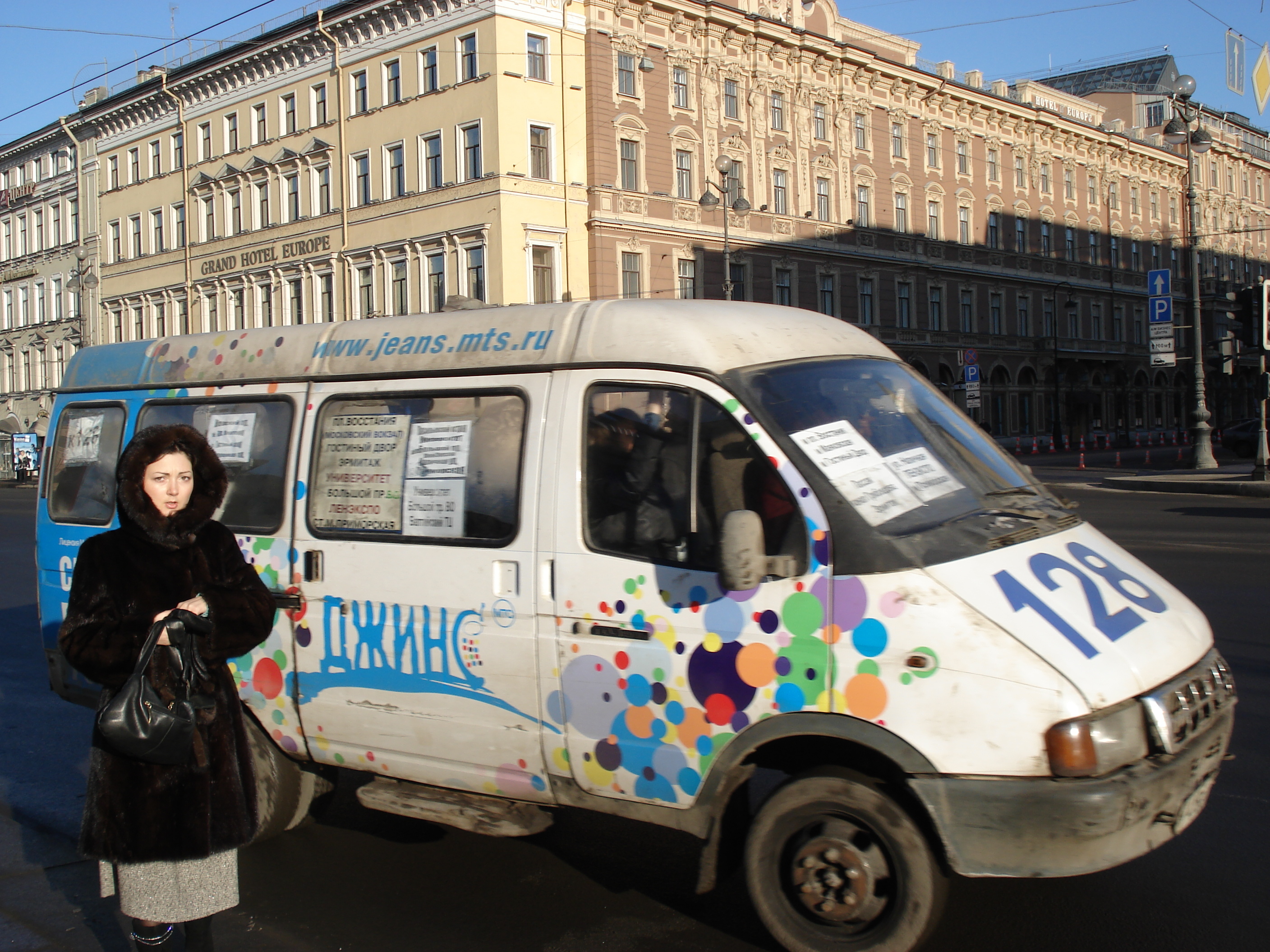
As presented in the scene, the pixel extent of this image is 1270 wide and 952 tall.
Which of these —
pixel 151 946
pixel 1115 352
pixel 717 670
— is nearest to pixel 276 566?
pixel 151 946

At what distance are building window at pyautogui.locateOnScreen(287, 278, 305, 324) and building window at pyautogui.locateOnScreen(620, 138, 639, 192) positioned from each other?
12.6 m

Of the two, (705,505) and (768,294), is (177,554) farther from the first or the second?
(768,294)

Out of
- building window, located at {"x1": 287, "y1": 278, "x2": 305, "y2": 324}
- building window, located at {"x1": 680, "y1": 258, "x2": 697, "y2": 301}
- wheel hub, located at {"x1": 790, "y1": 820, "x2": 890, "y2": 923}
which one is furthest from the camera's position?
building window, located at {"x1": 287, "y1": 278, "x2": 305, "y2": 324}

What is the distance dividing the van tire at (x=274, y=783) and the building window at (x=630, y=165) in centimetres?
3451

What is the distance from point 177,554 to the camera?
327 cm

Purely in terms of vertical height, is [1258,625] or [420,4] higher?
[420,4]

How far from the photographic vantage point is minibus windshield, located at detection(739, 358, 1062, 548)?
3.59 metres

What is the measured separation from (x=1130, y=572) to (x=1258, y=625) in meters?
5.51

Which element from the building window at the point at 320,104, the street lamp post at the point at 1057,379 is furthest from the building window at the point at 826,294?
the building window at the point at 320,104

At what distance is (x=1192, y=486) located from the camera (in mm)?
24203

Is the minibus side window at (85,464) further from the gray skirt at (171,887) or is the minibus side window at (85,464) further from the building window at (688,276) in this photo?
the building window at (688,276)

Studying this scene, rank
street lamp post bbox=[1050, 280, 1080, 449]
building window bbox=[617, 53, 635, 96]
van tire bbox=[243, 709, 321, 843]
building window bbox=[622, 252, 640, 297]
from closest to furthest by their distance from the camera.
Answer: van tire bbox=[243, 709, 321, 843], building window bbox=[617, 53, 635, 96], building window bbox=[622, 252, 640, 297], street lamp post bbox=[1050, 280, 1080, 449]

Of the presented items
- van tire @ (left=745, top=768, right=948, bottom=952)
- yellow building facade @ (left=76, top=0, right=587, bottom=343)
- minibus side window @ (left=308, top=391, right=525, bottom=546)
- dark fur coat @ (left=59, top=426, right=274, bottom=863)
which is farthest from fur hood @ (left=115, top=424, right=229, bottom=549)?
yellow building facade @ (left=76, top=0, right=587, bottom=343)

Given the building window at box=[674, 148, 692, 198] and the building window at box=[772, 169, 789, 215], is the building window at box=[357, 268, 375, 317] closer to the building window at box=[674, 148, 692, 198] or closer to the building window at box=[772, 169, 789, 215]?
the building window at box=[674, 148, 692, 198]
